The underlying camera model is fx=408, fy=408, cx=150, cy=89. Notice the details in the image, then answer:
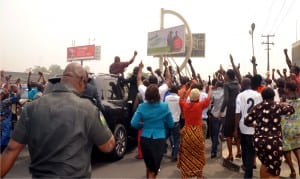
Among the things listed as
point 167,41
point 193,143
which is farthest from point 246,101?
point 167,41

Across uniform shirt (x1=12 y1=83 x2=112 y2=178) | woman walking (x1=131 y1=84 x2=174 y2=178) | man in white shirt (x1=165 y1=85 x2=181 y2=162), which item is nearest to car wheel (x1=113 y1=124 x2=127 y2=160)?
man in white shirt (x1=165 y1=85 x2=181 y2=162)

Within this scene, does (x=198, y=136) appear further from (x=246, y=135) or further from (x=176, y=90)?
(x=176, y=90)

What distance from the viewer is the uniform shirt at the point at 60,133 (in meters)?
2.92

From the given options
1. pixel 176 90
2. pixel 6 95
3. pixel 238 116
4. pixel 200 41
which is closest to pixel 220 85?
pixel 176 90

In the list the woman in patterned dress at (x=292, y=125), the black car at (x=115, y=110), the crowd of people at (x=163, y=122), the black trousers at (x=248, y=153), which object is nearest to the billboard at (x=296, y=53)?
the crowd of people at (x=163, y=122)

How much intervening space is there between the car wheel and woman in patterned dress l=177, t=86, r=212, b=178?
2127 millimetres

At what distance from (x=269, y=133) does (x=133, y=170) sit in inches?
130

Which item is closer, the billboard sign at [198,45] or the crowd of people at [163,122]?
the crowd of people at [163,122]

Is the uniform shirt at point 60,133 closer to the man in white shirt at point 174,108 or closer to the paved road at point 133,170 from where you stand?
the paved road at point 133,170

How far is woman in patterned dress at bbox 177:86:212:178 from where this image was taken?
7.07m

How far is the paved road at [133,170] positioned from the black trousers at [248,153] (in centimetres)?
56

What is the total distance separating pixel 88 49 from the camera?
81.2 meters

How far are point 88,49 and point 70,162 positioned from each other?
261ft

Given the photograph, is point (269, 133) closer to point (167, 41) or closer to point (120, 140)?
point (120, 140)
